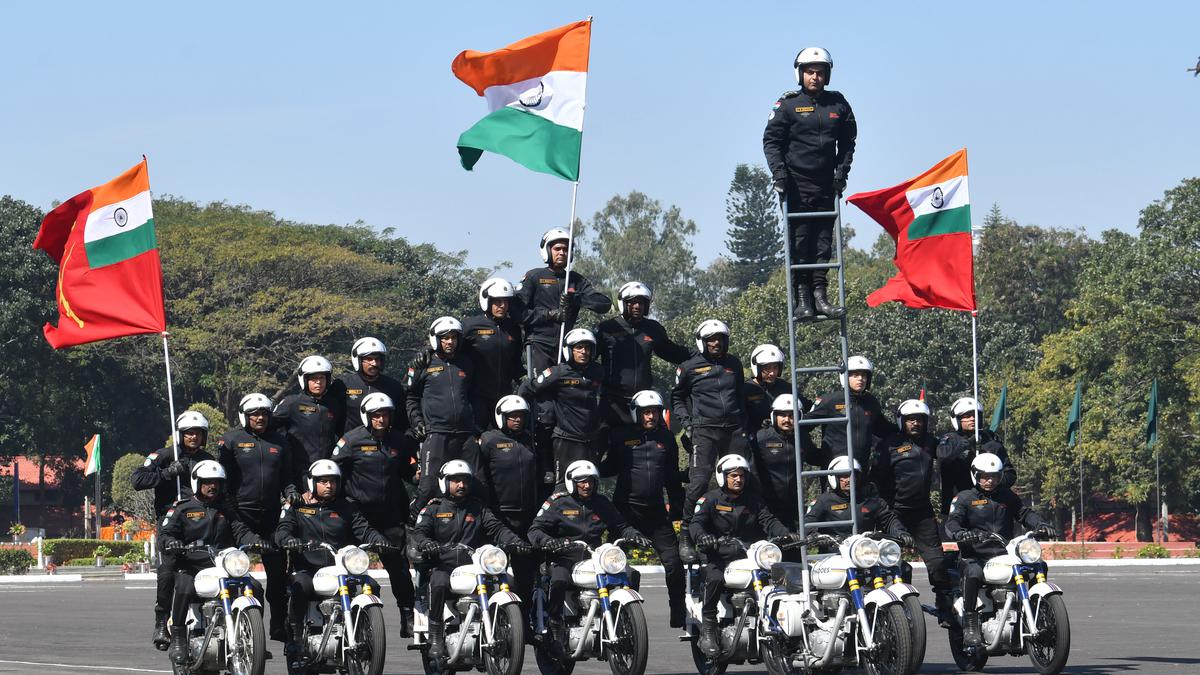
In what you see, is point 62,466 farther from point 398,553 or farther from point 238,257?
point 398,553

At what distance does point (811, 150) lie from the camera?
17734mm

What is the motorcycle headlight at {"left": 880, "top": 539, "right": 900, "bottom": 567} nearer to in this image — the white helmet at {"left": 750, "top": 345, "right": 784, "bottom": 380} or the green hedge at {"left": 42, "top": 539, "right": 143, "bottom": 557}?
the white helmet at {"left": 750, "top": 345, "right": 784, "bottom": 380}

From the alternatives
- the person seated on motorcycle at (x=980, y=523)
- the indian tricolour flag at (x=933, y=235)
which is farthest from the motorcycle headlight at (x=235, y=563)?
the indian tricolour flag at (x=933, y=235)

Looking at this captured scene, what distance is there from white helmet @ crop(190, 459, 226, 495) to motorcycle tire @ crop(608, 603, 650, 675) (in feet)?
12.0

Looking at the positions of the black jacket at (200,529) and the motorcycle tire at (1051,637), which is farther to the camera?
the black jacket at (200,529)

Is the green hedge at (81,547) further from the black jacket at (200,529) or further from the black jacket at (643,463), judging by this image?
the black jacket at (200,529)

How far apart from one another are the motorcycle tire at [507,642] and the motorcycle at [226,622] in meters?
1.92

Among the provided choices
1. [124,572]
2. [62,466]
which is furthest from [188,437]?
[62,466]

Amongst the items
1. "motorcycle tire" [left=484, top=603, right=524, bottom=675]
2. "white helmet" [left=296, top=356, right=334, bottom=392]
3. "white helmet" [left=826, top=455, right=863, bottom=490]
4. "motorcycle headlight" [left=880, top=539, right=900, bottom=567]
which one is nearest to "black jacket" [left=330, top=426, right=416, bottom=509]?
"white helmet" [left=296, top=356, right=334, bottom=392]

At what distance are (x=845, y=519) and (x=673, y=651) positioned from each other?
4293mm

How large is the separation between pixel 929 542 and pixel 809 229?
332cm

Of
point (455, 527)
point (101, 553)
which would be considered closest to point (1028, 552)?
point (455, 527)

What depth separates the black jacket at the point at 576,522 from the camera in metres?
17.8

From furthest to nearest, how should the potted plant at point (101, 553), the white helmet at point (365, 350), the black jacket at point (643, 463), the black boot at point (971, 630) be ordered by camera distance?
the potted plant at point (101, 553)
the white helmet at point (365, 350)
the black jacket at point (643, 463)
the black boot at point (971, 630)
